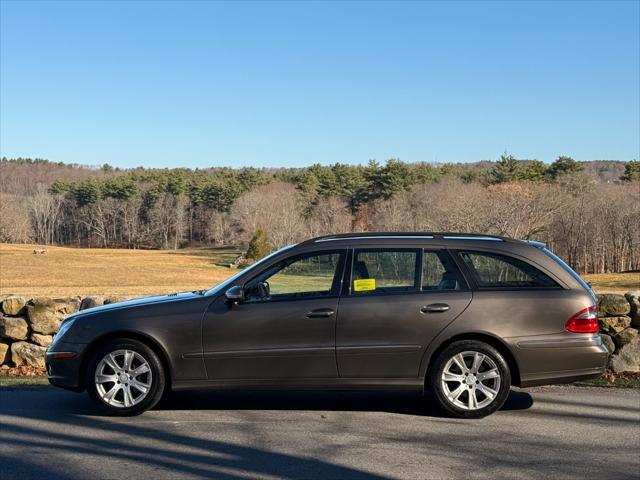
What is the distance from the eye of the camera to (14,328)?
9953mm

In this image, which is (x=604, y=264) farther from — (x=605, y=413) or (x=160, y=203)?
(x=160, y=203)

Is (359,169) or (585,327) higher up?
(359,169)

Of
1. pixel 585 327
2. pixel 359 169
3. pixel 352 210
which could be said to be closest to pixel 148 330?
pixel 585 327

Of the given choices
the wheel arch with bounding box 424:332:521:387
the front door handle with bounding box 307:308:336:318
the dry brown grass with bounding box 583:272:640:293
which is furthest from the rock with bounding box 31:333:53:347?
the dry brown grass with bounding box 583:272:640:293

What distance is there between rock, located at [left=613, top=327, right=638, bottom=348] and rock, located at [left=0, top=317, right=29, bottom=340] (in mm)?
7751

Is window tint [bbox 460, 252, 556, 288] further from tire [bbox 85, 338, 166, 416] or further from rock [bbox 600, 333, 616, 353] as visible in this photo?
tire [bbox 85, 338, 166, 416]

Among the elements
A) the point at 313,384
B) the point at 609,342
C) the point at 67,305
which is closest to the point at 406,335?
the point at 313,384

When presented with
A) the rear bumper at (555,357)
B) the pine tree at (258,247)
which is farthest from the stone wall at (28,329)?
the pine tree at (258,247)

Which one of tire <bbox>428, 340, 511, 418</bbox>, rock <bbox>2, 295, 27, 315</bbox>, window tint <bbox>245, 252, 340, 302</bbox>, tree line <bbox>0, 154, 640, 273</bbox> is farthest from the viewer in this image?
tree line <bbox>0, 154, 640, 273</bbox>

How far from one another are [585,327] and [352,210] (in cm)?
8760

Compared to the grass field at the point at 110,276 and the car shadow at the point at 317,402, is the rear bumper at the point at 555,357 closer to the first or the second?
the car shadow at the point at 317,402

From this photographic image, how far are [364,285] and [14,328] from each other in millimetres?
5729

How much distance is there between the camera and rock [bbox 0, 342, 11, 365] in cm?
1002

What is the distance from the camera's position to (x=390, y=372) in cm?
651
